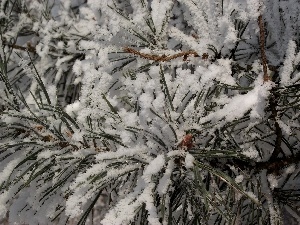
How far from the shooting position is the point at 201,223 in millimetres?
988

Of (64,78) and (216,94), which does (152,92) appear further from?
(64,78)

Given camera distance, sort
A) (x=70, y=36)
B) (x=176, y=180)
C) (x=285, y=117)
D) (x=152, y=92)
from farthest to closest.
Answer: (x=70, y=36) → (x=285, y=117) → (x=176, y=180) → (x=152, y=92)

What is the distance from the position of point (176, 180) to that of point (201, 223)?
0.19 m

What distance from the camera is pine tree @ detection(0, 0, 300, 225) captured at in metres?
0.78

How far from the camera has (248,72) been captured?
1050mm

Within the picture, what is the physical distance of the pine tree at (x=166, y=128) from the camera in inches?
30.9

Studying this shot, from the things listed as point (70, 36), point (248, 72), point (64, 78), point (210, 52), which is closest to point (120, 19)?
point (210, 52)

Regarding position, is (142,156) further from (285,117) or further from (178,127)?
(285,117)

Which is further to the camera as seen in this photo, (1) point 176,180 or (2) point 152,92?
(1) point 176,180

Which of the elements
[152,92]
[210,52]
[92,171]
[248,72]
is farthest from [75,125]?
[248,72]

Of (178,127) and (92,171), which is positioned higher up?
(178,127)

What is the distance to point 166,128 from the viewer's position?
79 cm

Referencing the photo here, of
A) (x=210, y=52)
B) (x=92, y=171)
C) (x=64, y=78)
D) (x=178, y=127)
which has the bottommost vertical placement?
(x=92, y=171)

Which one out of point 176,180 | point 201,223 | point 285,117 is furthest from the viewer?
point 285,117
